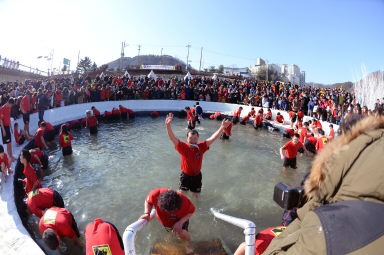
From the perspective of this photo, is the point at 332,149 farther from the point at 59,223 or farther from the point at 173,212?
the point at 59,223

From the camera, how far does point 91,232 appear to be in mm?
3117

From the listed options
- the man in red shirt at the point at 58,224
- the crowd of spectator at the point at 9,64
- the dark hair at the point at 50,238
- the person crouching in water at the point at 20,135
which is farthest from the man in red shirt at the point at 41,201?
the crowd of spectator at the point at 9,64

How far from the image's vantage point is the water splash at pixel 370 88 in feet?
65.5

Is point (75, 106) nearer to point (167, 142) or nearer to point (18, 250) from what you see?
point (167, 142)

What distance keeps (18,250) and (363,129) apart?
15.3 ft

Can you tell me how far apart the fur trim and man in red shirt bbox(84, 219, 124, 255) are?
8.32 ft

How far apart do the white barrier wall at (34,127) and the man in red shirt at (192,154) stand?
273 centimetres

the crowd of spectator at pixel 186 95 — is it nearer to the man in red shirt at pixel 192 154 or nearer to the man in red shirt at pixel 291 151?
the man in red shirt at pixel 291 151

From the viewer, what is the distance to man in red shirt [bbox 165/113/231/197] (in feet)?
15.6

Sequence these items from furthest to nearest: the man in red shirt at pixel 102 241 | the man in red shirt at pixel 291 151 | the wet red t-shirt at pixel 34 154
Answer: the man in red shirt at pixel 291 151 → the wet red t-shirt at pixel 34 154 → the man in red shirt at pixel 102 241

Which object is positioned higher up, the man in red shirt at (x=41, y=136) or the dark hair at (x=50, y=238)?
the man in red shirt at (x=41, y=136)

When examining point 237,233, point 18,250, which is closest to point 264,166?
point 237,233

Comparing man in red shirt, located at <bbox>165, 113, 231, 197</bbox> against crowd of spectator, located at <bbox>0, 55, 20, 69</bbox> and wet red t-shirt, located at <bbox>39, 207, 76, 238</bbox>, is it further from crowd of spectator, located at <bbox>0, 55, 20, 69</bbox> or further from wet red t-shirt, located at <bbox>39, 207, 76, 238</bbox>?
crowd of spectator, located at <bbox>0, 55, 20, 69</bbox>

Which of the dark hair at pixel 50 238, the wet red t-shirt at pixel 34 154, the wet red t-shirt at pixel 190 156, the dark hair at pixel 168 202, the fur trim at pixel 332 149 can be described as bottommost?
the dark hair at pixel 50 238
